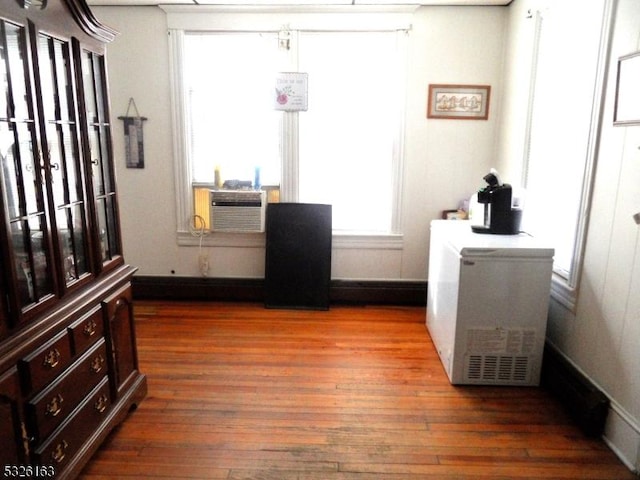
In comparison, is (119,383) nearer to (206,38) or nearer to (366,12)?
(206,38)

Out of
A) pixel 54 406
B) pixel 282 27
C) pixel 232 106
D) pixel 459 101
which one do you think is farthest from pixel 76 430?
pixel 459 101

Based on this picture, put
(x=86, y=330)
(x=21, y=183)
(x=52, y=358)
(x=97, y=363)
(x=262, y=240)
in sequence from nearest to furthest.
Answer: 1. (x=21, y=183)
2. (x=52, y=358)
3. (x=86, y=330)
4. (x=97, y=363)
5. (x=262, y=240)

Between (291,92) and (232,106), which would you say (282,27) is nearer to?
(291,92)

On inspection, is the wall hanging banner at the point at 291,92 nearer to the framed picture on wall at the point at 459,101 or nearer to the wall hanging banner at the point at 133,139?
the framed picture on wall at the point at 459,101

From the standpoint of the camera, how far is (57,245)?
1.82m

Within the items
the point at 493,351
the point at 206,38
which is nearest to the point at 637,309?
the point at 493,351

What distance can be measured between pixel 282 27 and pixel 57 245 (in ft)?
8.66

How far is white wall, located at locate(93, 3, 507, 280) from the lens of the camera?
3.68 meters

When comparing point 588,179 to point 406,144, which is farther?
point 406,144

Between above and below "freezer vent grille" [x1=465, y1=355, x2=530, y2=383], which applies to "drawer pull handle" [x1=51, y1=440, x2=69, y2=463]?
above

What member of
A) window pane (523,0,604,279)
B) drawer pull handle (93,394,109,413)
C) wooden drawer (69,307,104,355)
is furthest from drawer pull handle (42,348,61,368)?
window pane (523,0,604,279)

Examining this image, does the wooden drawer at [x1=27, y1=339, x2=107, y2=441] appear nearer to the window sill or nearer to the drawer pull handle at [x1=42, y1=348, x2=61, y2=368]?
the drawer pull handle at [x1=42, y1=348, x2=61, y2=368]

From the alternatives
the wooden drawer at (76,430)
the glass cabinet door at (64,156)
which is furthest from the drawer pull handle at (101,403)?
the glass cabinet door at (64,156)

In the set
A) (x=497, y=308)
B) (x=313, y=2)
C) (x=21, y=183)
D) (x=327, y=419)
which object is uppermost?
(x=313, y=2)
